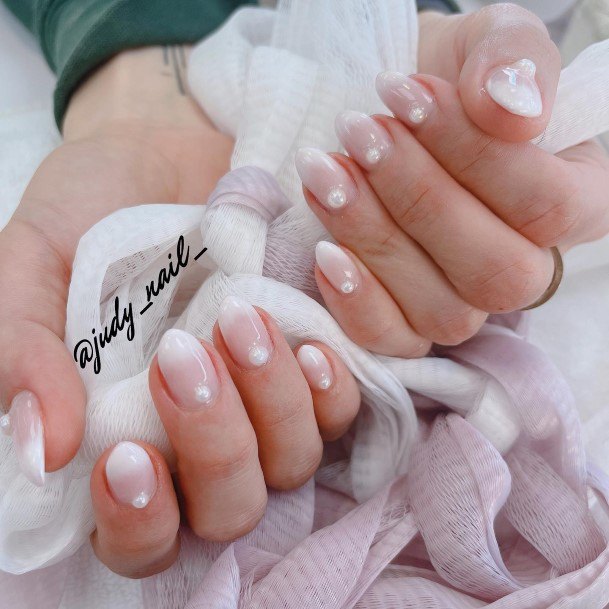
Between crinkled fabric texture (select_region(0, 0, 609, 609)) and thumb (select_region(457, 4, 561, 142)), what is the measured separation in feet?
0.19

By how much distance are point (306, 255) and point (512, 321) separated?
17cm

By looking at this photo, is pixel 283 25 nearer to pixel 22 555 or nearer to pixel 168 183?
pixel 168 183

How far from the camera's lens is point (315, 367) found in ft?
→ 1.16

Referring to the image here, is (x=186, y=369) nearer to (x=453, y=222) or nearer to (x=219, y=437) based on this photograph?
(x=219, y=437)

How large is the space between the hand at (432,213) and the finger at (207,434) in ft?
0.31

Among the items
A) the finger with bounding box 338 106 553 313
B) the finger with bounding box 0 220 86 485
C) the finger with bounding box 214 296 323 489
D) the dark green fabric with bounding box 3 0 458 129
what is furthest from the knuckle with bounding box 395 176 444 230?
the dark green fabric with bounding box 3 0 458 129

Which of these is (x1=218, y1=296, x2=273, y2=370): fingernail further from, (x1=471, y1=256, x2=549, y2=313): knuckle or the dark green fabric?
the dark green fabric

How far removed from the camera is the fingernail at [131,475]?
30cm

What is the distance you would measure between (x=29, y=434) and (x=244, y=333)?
11 cm

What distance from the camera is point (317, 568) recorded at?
0.33 meters

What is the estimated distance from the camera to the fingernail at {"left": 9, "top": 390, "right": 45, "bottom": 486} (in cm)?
29

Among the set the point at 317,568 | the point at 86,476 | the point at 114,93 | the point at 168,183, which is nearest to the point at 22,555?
the point at 86,476

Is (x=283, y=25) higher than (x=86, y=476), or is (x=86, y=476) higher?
(x=283, y=25)

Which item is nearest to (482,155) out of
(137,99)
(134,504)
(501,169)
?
(501,169)
